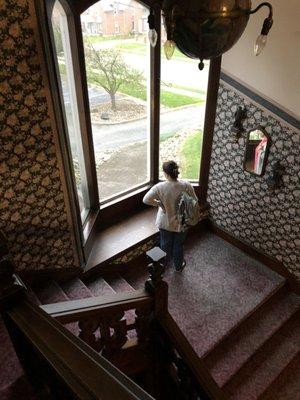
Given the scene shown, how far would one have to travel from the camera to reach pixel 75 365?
2.64 feet

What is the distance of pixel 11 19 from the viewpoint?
208cm

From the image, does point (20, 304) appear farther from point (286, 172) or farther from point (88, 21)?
point (286, 172)

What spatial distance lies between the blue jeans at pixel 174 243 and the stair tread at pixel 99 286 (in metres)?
0.75

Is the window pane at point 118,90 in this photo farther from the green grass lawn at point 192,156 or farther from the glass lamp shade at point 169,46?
the glass lamp shade at point 169,46

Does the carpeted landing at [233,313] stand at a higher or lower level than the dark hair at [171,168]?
lower

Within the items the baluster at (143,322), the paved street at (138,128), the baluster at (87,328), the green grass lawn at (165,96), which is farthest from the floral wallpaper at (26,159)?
the green grass lawn at (165,96)

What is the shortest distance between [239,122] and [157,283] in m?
2.29

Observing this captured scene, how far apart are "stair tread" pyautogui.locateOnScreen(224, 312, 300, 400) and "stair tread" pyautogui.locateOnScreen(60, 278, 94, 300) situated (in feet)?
5.16

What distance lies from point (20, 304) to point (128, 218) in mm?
3153

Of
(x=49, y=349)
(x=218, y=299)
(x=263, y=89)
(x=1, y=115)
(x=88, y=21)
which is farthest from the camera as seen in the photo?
(x=218, y=299)

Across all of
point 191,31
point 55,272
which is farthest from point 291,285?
point 191,31

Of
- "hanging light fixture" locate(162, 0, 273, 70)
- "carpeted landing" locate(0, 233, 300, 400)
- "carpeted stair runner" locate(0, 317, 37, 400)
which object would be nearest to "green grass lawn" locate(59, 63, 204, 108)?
"carpeted landing" locate(0, 233, 300, 400)

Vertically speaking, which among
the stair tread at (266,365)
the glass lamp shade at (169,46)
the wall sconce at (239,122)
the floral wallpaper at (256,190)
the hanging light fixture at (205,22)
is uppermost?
the hanging light fixture at (205,22)

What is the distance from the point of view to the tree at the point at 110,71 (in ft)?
10.5
